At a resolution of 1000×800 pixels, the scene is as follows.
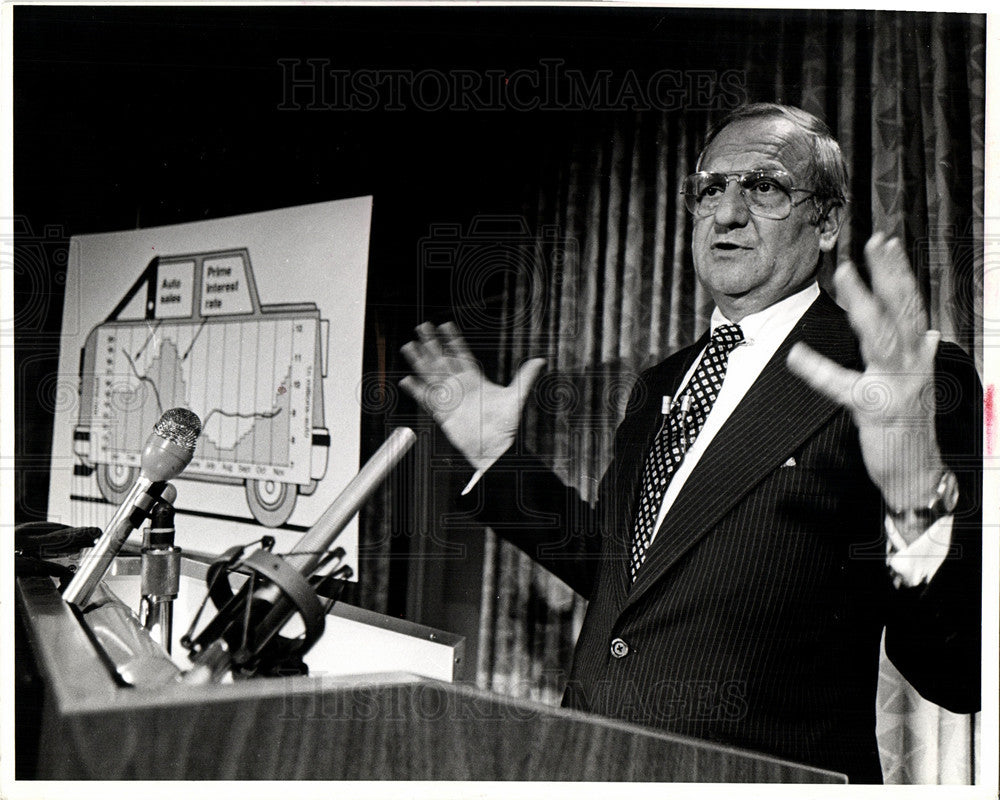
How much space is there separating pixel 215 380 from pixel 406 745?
38.7 inches

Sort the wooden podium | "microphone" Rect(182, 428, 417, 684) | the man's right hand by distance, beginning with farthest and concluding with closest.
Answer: the man's right hand < the wooden podium < "microphone" Rect(182, 428, 417, 684)

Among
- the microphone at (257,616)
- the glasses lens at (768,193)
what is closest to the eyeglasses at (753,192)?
the glasses lens at (768,193)

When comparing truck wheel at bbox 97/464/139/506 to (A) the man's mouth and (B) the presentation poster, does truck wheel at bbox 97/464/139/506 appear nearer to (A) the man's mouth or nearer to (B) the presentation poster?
(B) the presentation poster

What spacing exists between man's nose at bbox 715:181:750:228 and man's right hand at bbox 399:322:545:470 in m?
0.57

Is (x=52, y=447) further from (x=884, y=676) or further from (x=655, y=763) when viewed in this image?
(x=884, y=676)

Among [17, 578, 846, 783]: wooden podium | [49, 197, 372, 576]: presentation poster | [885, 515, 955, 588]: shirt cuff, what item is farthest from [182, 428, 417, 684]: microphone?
[885, 515, 955, 588]: shirt cuff

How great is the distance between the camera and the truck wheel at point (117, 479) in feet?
7.11

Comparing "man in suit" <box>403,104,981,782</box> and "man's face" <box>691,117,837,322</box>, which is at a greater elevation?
"man's face" <box>691,117,837,322</box>

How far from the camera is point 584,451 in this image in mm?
2059

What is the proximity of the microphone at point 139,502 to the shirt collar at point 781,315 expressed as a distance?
1.25m

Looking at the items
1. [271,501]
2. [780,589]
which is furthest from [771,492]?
[271,501]

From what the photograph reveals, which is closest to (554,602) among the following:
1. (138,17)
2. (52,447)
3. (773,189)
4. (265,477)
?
(265,477)

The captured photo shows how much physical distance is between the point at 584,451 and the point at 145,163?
1279 millimetres

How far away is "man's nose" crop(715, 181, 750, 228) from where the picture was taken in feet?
6.44
